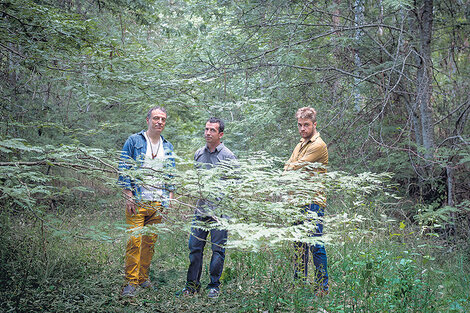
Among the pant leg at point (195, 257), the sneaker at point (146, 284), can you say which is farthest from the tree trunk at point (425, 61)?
the sneaker at point (146, 284)

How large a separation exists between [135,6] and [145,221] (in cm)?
408

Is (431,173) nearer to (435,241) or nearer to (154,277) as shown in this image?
(435,241)

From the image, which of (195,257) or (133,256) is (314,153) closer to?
(195,257)

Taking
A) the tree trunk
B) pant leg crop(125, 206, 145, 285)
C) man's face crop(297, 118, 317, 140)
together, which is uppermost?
the tree trunk

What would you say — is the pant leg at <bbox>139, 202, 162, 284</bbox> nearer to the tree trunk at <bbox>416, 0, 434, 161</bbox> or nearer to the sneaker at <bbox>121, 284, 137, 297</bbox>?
the sneaker at <bbox>121, 284, 137, 297</bbox>

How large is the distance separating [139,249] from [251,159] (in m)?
1.90

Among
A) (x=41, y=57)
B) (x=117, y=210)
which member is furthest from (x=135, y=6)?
(x=117, y=210)

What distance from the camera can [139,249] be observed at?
4.66 m

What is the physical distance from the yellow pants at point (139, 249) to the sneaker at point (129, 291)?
2.1 inches

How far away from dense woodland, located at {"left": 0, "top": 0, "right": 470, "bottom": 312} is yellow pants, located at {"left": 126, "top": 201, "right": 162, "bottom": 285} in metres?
0.28

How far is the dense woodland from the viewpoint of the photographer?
3.50 metres

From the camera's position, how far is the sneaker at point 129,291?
463 centimetres

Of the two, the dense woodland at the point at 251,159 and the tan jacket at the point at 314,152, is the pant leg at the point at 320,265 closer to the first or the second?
the dense woodland at the point at 251,159

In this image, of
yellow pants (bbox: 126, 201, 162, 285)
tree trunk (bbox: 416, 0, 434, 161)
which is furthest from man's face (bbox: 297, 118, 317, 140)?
tree trunk (bbox: 416, 0, 434, 161)
